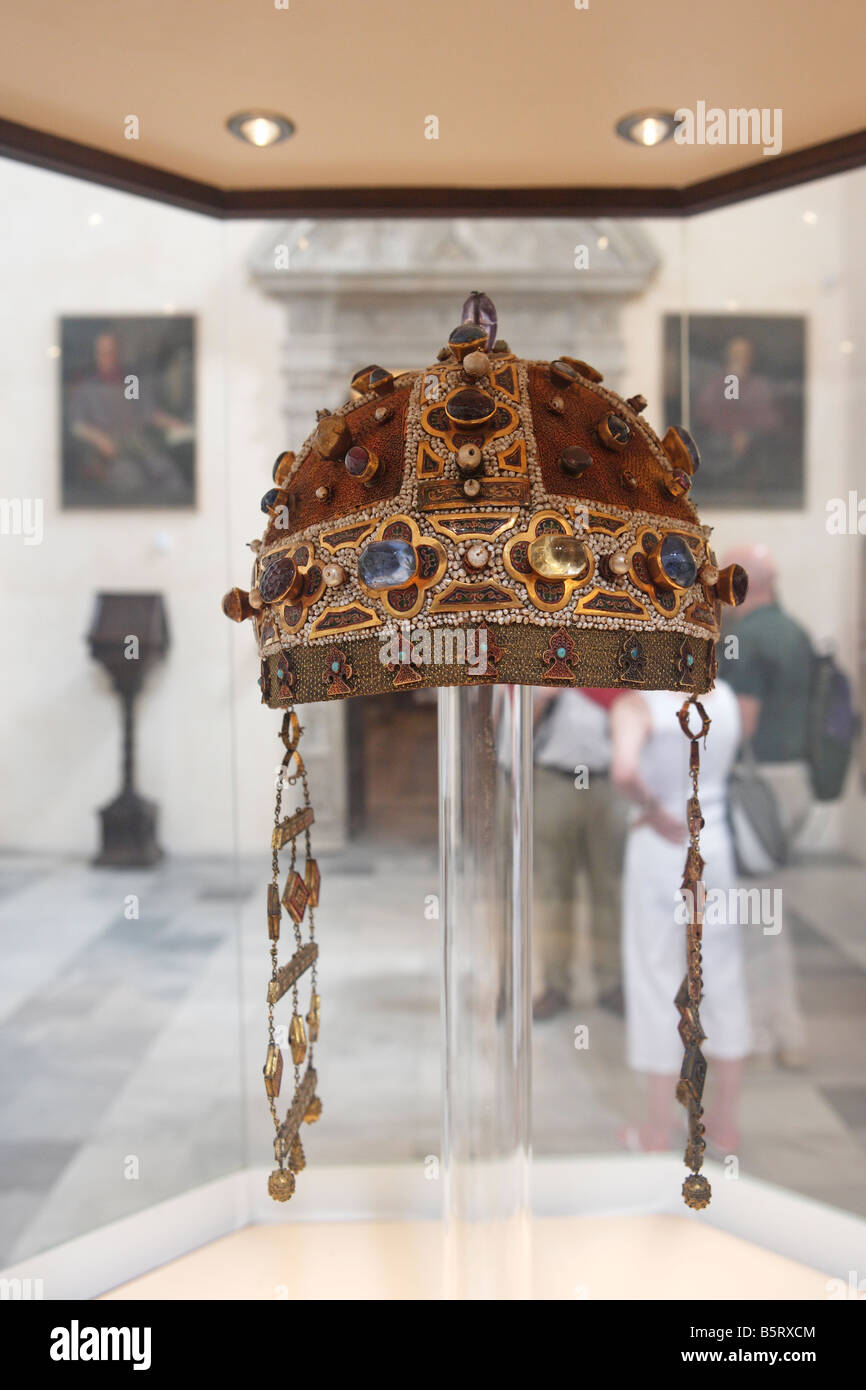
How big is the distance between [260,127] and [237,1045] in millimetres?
2011

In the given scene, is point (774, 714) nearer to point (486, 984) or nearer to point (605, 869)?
point (605, 869)

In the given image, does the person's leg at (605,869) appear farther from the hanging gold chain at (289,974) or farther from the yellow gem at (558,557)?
the yellow gem at (558,557)

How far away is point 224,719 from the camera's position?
8.09 feet

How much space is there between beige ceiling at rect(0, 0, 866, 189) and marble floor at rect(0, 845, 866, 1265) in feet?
4.94

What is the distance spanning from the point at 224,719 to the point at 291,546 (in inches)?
52.6

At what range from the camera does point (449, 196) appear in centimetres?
186

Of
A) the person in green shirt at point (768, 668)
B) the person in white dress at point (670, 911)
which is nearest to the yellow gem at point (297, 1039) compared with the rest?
the person in white dress at point (670, 911)

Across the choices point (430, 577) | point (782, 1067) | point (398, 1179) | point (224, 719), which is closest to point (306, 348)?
point (224, 719)

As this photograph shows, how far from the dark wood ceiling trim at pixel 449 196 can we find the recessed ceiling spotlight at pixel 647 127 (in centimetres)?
19

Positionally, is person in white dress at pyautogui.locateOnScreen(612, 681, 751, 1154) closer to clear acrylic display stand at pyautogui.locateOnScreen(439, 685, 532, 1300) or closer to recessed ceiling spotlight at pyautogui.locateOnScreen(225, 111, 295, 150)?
clear acrylic display stand at pyautogui.locateOnScreen(439, 685, 532, 1300)

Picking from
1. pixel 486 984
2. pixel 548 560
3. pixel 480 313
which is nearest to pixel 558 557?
pixel 548 560

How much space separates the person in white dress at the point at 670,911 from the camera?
243cm

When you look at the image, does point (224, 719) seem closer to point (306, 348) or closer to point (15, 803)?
point (15, 803)

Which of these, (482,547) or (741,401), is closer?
(482,547)
